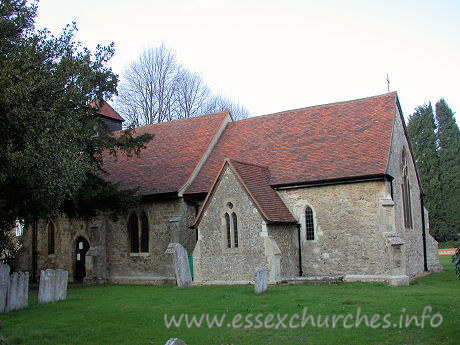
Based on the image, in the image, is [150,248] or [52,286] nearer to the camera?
[52,286]

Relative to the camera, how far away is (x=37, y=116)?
13703mm

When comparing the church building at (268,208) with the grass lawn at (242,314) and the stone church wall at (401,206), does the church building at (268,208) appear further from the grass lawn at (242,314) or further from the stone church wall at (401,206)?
the grass lawn at (242,314)

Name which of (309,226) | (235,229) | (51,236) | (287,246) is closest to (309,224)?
(309,226)

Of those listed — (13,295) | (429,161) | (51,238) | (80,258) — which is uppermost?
(429,161)

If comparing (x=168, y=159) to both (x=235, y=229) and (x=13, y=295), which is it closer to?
(x=235, y=229)

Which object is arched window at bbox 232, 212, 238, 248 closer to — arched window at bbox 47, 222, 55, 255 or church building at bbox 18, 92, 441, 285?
church building at bbox 18, 92, 441, 285

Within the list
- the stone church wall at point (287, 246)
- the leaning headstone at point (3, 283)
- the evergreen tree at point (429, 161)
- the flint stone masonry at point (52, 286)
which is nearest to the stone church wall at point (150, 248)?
the stone church wall at point (287, 246)

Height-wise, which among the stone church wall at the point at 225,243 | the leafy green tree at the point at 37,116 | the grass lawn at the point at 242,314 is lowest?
the grass lawn at the point at 242,314

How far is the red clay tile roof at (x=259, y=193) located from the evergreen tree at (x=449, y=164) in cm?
3269

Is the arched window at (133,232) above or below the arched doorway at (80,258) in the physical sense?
above

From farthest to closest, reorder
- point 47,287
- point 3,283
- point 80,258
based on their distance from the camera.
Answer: point 80,258
point 47,287
point 3,283

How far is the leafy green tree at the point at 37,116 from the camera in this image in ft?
42.4

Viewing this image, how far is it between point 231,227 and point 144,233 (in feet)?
20.5

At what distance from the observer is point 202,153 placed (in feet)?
82.2
